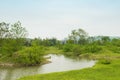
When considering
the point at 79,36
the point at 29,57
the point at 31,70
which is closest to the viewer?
the point at 31,70

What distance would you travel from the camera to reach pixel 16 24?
85.8m

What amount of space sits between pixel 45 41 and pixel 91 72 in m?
122

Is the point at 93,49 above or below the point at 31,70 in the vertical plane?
above

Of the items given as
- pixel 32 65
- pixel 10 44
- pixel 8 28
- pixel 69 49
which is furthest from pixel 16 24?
pixel 69 49

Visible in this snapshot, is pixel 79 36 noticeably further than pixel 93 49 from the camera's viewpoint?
Yes

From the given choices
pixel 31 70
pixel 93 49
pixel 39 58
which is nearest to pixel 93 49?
pixel 93 49

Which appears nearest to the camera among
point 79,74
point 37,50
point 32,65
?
point 79,74

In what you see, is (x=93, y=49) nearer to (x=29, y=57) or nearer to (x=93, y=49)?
(x=93, y=49)

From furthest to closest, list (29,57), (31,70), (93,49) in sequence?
(93,49)
(29,57)
(31,70)

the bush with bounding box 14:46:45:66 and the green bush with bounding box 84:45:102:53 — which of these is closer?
the bush with bounding box 14:46:45:66

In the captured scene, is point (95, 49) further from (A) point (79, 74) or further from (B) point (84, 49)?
(A) point (79, 74)

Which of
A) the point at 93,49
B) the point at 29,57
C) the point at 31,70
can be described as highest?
the point at 29,57

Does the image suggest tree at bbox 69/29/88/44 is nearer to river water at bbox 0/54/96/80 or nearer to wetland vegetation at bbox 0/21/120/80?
wetland vegetation at bbox 0/21/120/80

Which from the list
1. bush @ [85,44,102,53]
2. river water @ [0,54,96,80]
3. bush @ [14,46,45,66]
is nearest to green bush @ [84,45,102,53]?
bush @ [85,44,102,53]
